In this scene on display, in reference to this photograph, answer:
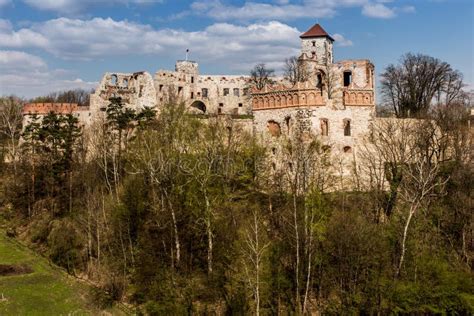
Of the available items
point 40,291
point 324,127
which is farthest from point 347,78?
point 40,291

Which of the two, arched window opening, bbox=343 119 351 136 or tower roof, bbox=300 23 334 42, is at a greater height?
tower roof, bbox=300 23 334 42

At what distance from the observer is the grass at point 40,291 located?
26000 mm

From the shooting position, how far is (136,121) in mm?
41906

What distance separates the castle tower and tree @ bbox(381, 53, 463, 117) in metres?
8.24

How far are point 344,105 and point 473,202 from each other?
1010 cm

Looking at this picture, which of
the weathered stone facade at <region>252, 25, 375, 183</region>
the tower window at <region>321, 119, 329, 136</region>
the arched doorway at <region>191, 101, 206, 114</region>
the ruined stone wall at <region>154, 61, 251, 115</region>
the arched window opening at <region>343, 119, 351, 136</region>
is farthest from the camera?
the arched doorway at <region>191, 101, 206, 114</region>

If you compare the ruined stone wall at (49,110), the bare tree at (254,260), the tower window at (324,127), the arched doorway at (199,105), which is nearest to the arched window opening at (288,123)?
the tower window at (324,127)

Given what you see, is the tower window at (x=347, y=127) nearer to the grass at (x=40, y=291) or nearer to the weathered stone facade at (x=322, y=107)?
the weathered stone facade at (x=322, y=107)

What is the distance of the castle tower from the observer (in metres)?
48.5

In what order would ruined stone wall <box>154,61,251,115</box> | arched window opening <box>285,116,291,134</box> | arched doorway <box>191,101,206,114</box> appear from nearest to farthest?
arched window opening <box>285,116,291,134</box>, ruined stone wall <box>154,61,251,115</box>, arched doorway <box>191,101,206,114</box>

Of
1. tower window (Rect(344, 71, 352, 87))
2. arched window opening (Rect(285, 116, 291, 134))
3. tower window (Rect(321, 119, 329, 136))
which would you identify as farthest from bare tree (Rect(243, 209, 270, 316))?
tower window (Rect(344, 71, 352, 87))

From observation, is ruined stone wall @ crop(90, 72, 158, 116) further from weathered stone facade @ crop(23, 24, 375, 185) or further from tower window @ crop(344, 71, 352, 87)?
tower window @ crop(344, 71, 352, 87)

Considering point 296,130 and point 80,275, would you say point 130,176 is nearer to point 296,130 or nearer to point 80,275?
point 80,275

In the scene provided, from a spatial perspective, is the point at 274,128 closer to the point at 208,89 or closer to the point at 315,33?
the point at 315,33
